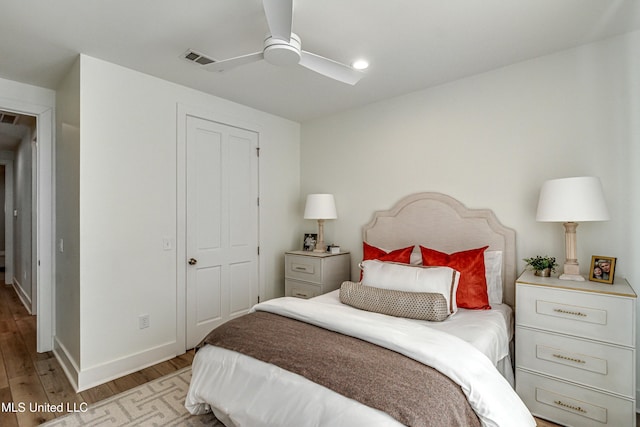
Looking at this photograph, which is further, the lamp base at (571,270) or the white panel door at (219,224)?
the white panel door at (219,224)

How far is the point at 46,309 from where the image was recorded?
123 inches

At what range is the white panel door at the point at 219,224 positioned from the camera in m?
3.17

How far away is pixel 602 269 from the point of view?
2.14 meters

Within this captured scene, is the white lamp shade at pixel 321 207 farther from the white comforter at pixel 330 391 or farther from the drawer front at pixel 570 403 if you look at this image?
the drawer front at pixel 570 403

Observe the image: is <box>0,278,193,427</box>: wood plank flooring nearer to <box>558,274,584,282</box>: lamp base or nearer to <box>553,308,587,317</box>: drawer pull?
<box>553,308,587,317</box>: drawer pull

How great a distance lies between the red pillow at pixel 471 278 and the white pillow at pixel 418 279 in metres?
0.10

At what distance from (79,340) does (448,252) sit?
3.03 m

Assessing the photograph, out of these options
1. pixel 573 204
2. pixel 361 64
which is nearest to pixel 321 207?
pixel 361 64

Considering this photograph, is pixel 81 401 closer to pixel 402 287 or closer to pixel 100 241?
pixel 100 241

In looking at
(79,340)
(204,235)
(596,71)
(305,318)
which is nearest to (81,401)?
(79,340)

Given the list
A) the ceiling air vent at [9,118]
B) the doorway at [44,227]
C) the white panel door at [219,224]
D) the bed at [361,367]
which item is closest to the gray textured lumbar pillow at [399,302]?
the bed at [361,367]

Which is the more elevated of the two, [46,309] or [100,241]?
[100,241]

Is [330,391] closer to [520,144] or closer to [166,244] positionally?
[166,244]

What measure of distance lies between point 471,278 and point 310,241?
1.98m
